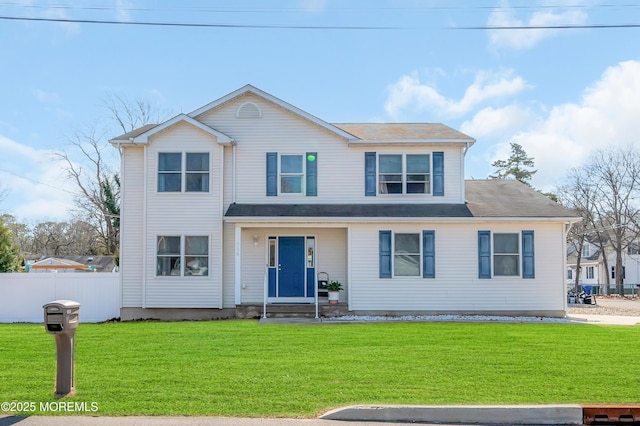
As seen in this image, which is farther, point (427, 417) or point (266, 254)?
point (266, 254)

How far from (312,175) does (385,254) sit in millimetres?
3448

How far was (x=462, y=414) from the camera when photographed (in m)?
6.97

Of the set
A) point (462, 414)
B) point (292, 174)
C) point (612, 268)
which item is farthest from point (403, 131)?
A: point (612, 268)

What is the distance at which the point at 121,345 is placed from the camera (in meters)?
11.2

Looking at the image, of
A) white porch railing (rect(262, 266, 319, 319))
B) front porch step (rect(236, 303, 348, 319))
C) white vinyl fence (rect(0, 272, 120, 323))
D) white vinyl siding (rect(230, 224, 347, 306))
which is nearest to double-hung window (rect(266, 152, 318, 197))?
white vinyl siding (rect(230, 224, 347, 306))

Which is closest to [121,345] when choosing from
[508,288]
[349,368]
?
[349,368]

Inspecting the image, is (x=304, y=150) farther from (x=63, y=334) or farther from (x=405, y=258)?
(x=63, y=334)

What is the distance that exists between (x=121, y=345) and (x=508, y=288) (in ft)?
39.0

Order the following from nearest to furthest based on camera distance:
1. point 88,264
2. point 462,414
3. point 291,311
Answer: point 462,414 → point 291,311 → point 88,264

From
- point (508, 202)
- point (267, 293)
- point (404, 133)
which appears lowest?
point (267, 293)

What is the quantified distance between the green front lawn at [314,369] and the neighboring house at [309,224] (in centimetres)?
479

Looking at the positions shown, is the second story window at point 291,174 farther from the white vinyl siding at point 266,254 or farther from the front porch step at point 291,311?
the front porch step at point 291,311

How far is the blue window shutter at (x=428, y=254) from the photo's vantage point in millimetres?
18281

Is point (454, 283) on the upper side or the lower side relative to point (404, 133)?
lower
